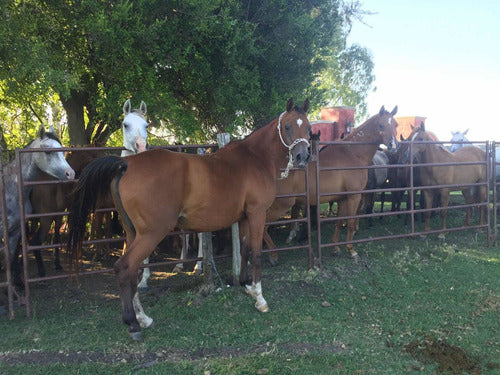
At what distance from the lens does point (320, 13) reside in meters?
9.05

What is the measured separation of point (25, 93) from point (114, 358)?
5.91 m

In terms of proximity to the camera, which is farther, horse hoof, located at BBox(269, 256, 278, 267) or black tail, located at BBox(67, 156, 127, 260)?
horse hoof, located at BBox(269, 256, 278, 267)

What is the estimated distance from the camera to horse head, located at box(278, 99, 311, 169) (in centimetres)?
445

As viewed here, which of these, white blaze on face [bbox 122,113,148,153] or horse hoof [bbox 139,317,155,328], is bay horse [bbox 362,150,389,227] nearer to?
white blaze on face [bbox 122,113,148,153]

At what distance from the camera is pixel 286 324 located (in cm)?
404

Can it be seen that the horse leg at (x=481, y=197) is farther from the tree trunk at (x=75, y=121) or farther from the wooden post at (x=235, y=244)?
the tree trunk at (x=75, y=121)

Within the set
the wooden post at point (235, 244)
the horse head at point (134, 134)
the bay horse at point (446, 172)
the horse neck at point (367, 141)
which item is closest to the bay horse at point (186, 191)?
the wooden post at point (235, 244)

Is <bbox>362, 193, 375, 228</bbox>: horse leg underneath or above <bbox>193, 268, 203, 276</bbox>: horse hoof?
above

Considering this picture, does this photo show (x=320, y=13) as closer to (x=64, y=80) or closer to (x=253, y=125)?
(x=253, y=125)

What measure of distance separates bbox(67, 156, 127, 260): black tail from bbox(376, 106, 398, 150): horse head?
5.04 metres

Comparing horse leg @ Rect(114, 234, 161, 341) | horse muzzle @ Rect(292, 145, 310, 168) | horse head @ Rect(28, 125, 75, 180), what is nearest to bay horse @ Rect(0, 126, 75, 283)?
horse head @ Rect(28, 125, 75, 180)

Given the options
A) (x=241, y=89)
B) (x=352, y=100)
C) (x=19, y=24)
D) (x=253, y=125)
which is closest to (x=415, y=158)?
(x=253, y=125)

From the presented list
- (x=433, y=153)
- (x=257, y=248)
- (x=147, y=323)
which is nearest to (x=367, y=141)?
(x=433, y=153)

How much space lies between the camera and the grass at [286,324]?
128 inches
